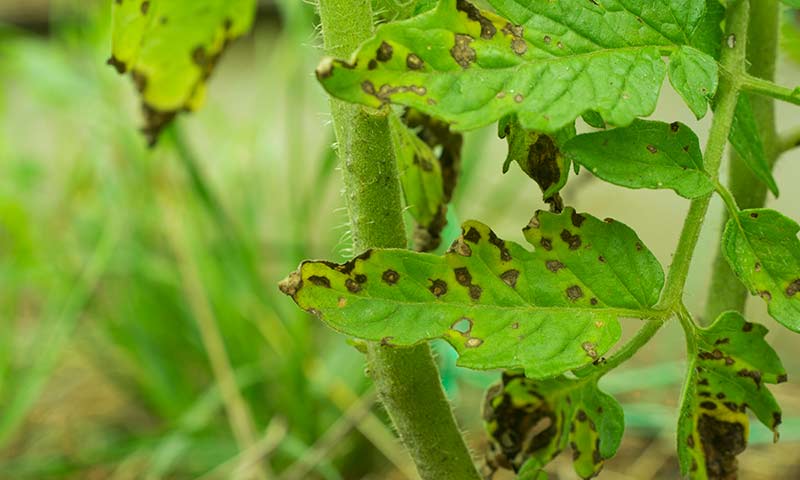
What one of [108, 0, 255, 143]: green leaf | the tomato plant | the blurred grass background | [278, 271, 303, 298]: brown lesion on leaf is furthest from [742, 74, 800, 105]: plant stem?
the blurred grass background

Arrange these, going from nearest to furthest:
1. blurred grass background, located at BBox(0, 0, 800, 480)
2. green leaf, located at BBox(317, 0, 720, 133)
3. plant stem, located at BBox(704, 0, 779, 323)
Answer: green leaf, located at BBox(317, 0, 720, 133) → plant stem, located at BBox(704, 0, 779, 323) → blurred grass background, located at BBox(0, 0, 800, 480)

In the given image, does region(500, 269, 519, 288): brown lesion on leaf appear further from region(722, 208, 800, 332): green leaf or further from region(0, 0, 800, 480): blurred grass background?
region(0, 0, 800, 480): blurred grass background

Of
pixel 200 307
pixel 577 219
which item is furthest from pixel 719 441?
pixel 200 307

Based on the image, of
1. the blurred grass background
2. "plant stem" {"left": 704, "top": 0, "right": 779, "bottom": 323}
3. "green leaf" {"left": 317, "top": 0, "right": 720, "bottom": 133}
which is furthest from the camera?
the blurred grass background

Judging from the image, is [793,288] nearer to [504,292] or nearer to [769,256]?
[769,256]

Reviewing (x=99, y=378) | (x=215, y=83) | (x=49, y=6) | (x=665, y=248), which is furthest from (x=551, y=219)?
(x=49, y=6)
